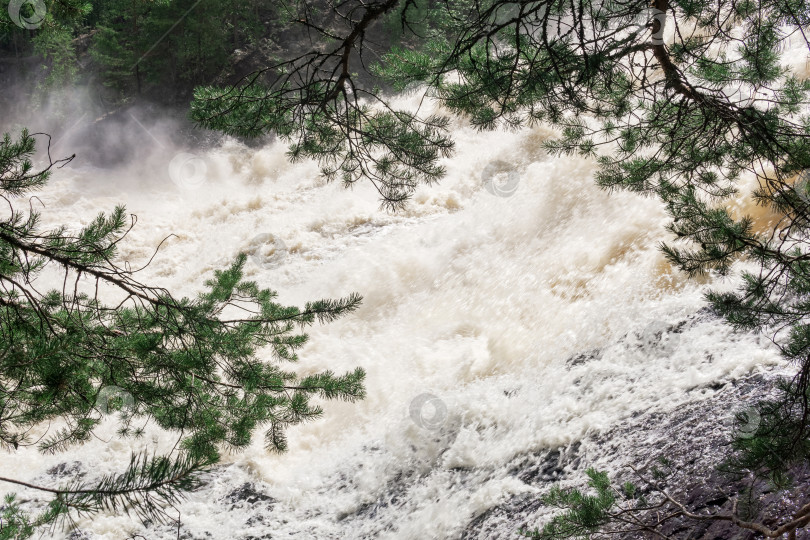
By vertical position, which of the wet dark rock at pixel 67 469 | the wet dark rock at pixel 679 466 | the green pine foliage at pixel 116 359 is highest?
the wet dark rock at pixel 67 469

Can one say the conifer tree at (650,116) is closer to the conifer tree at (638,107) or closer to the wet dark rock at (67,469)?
the conifer tree at (638,107)

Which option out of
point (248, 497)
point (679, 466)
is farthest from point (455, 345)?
point (679, 466)

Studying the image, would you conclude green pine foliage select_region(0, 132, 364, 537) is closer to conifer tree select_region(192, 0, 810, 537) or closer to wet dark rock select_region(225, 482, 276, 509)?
conifer tree select_region(192, 0, 810, 537)

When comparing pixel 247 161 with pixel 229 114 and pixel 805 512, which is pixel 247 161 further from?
pixel 805 512

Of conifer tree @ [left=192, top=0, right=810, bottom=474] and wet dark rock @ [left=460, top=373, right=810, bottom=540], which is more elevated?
conifer tree @ [left=192, top=0, right=810, bottom=474]

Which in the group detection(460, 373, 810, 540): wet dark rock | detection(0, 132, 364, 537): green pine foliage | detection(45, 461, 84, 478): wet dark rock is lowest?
detection(460, 373, 810, 540): wet dark rock

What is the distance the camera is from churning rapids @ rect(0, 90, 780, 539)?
5.26m

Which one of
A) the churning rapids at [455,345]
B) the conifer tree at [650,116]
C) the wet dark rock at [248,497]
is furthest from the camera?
the wet dark rock at [248,497]

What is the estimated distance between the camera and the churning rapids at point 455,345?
5258 millimetres

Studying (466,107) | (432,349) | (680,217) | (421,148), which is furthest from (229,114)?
(432,349)

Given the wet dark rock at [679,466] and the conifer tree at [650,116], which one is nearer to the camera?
the conifer tree at [650,116]

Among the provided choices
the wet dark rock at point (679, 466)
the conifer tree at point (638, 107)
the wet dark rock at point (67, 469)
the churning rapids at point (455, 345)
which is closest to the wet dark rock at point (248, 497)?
the churning rapids at point (455, 345)

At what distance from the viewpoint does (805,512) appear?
231cm

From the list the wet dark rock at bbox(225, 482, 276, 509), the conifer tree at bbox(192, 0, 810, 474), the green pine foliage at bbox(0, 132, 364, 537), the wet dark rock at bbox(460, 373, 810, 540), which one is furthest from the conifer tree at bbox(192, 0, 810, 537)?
the wet dark rock at bbox(225, 482, 276, 509)
